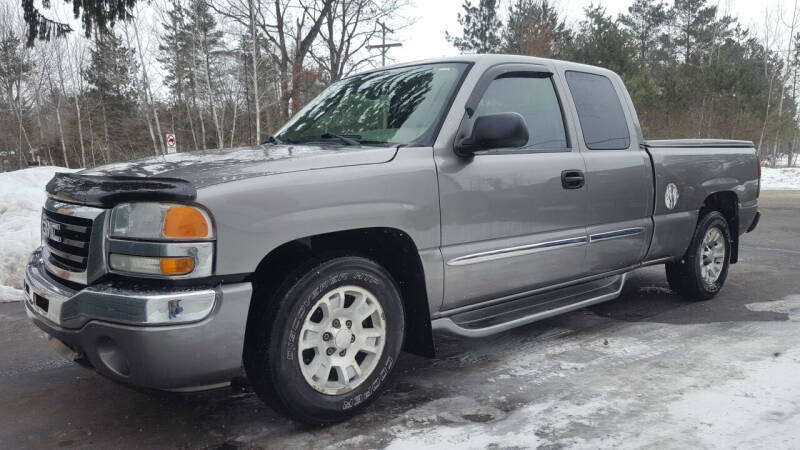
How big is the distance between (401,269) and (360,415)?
76 cm

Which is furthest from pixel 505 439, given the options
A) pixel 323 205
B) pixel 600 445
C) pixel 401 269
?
pixel 323 205

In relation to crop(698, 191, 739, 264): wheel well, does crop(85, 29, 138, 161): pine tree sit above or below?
above

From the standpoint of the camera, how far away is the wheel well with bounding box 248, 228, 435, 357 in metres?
2.71

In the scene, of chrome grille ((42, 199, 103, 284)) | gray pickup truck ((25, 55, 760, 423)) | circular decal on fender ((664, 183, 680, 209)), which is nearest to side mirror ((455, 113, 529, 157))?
gray pickup truck ((25, 55, 760, 423))

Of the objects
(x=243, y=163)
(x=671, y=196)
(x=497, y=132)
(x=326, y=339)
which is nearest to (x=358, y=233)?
(x=326, y=339)

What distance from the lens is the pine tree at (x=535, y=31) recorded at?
30062 mm

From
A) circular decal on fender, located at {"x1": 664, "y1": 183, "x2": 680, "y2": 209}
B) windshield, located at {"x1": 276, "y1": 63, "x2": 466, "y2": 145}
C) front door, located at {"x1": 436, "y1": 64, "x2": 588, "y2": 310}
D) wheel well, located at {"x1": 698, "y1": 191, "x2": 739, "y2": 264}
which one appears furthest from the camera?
wheel well, located at {"x1": 698, "y1": 191, "x2": 739, "y2": 264}

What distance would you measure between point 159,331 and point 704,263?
4483mm

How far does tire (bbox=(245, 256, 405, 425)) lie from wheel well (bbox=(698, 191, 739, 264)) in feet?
11.4

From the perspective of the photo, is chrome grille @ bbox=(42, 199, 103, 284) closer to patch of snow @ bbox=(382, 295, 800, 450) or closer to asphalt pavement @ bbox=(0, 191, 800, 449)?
asphalt pavement @ bbox=(0, 191, 800, 449)

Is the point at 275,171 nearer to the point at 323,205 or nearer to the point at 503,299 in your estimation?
the point at 323,205

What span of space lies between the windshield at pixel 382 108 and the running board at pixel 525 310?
1040mm

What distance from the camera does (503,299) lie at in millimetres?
3506

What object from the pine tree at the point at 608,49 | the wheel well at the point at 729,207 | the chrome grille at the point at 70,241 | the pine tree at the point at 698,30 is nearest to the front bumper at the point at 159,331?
the chrome grille at the point at 70,241
